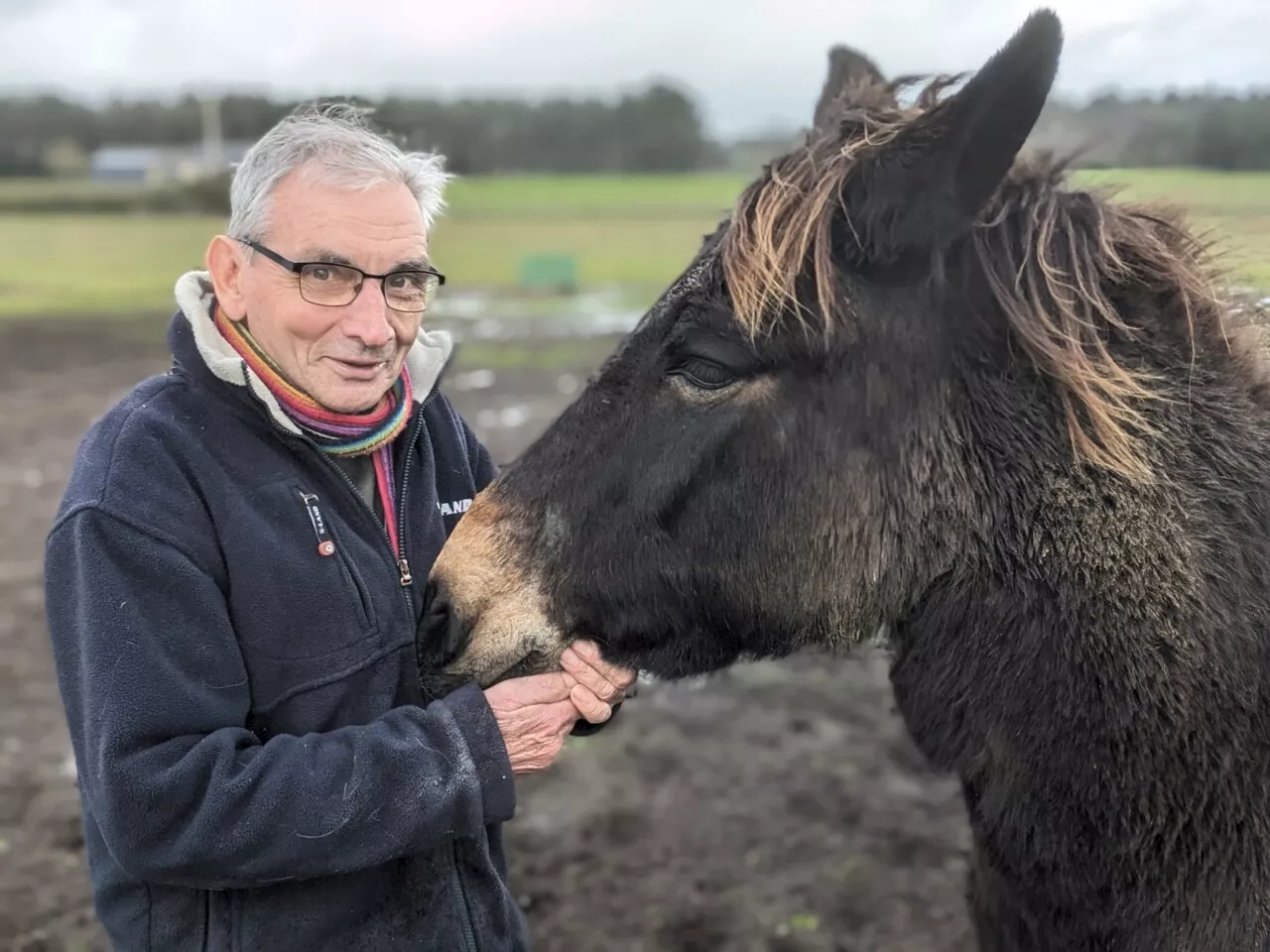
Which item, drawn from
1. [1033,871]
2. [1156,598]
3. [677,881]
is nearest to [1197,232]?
[1156,598]

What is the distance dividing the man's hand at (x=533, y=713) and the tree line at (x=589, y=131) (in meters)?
1.65

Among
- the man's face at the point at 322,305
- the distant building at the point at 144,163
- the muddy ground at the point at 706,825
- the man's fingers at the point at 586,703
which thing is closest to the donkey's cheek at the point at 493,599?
the man's fingers at the point at 586,703

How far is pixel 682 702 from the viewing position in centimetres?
647

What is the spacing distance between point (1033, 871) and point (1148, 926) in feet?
0.76

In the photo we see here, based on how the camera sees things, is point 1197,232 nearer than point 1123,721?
No

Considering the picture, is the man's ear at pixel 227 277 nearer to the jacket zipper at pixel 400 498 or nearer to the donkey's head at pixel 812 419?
the jacket zipper at pixel 400 498

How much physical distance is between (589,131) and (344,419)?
188 ft

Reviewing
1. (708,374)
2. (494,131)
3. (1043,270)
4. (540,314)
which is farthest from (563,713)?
(494,131)

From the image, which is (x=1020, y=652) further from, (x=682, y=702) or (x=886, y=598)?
(x=682, y=702)

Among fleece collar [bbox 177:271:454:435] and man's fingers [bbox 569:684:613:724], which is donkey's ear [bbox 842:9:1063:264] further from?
fleece collar [bbox 177:271:454:435]

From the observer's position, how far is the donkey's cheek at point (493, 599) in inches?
88.5

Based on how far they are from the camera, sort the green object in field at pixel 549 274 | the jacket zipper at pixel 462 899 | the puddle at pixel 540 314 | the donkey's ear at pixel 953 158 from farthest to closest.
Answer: the green object in field at pixel 549 274 < the puddle at pixel 540 314 < the jacket zipper at pixel 462 899 < the donkey's ear at pixel 953 158

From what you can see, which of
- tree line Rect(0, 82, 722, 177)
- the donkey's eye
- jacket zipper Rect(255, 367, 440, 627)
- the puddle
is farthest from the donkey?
tree line Rect(0, 82, 722, 177)

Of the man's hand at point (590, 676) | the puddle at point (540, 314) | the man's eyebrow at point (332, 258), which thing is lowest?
the puddle at point (540, 314)
